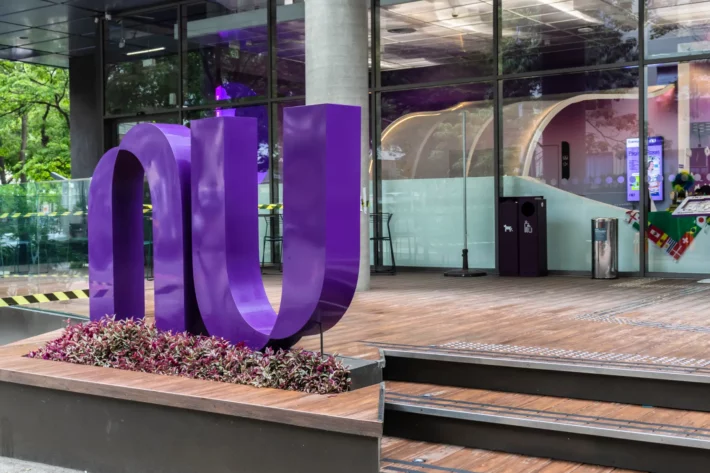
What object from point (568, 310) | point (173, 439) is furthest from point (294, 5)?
point (173, 439)

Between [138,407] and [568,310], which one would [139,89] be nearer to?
[568,310]

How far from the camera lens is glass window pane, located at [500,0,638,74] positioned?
11.2 meters

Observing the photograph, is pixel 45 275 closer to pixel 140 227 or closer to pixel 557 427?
pixel 140 227

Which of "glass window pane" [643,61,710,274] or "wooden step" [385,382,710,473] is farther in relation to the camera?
"glass window pane" [643,61,710,274]

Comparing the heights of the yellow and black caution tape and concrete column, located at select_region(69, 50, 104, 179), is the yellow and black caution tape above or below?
below

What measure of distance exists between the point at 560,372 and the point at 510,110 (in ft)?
25.0

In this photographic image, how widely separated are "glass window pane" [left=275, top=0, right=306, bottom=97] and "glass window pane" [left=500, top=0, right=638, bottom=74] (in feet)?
10.6

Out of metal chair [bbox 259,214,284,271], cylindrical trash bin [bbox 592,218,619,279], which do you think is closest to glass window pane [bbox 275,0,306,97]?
metal chair [bbox 259,214,284,271]

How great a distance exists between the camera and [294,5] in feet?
44.4

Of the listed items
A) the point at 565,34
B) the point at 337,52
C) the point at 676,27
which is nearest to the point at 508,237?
the point at 565,34

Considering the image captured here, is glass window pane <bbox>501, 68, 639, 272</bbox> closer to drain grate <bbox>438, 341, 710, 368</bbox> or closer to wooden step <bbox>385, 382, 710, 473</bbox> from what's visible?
Result: drain grate <bbox>438, 341, 710, 368</bbox>

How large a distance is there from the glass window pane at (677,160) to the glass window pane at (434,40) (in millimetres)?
2378

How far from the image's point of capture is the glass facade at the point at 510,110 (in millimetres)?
10969

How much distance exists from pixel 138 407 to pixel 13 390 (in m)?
1.03
